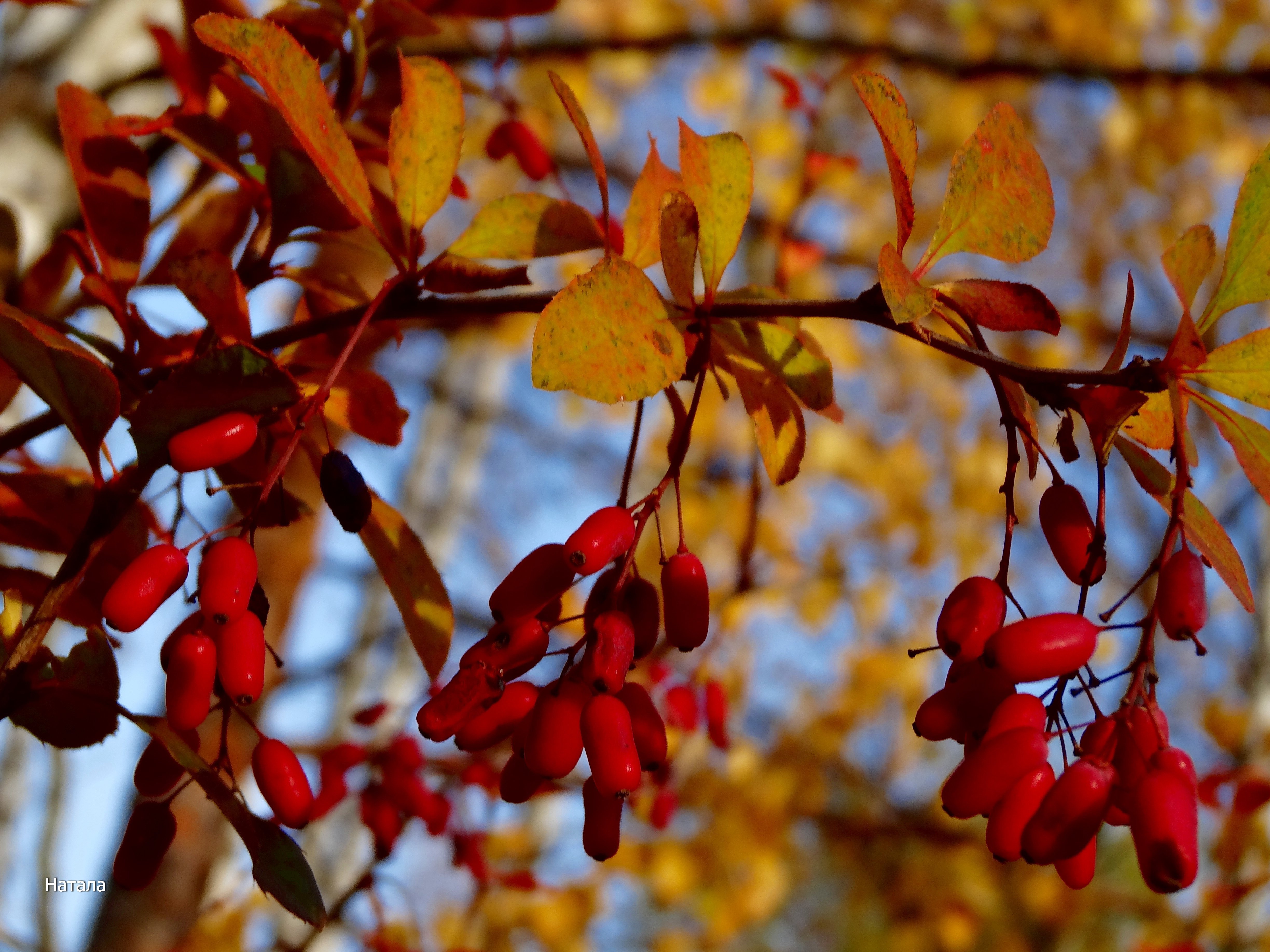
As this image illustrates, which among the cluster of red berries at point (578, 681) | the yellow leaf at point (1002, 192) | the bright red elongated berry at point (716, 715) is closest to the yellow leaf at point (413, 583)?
the cluster of red berries at point (578, 681)

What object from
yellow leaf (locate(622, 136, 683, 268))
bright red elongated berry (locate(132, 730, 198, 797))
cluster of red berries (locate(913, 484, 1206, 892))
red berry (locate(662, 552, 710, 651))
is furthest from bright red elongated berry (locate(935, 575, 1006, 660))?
bright red elongated berry (locate(132, 730, 198, 797))

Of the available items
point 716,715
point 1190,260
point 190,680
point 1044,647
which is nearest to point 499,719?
point 190,680

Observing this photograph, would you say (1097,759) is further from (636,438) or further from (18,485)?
(18,485)

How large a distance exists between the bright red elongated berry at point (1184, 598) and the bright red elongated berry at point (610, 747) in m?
0.21

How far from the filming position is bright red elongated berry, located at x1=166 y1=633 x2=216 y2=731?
451mm

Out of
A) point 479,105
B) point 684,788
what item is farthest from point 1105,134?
point 684,788

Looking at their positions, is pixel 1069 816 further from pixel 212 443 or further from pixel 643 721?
pixel 212 443

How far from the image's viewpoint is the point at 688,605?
0.48 m

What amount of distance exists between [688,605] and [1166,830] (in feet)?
0.67

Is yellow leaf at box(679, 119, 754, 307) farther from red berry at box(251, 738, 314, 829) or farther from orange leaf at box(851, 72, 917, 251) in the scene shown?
red berry at box(251, 738, 314, 829)

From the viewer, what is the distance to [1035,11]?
465 cm

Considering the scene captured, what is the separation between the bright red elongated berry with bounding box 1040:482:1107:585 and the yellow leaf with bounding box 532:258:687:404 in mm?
173

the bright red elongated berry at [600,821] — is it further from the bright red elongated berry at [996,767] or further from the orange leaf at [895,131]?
the orange leaf at [895,131]

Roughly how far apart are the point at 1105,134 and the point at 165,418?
519 cm
